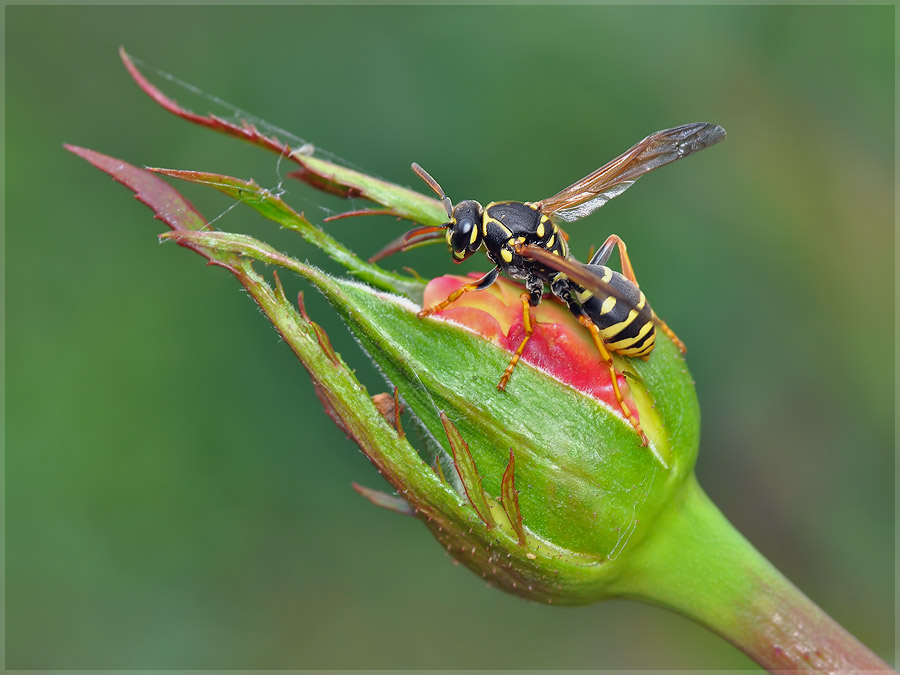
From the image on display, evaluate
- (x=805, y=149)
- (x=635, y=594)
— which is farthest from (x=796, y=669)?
(x=805, y=149)

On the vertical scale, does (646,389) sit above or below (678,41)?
below

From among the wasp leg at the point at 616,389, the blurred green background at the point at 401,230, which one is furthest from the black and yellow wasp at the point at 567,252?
the blurred green background at the point at 401,230

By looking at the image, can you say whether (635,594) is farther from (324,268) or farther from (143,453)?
(143,453)

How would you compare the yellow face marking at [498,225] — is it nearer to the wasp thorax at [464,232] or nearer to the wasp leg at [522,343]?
the wasp thorax at [464,232]

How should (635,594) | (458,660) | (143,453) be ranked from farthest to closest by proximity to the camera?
(458,660)
(143,453)
(635,594)

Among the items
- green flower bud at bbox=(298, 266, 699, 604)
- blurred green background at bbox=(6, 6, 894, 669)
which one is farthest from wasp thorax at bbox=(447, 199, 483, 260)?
blurred green background at bbox=(6, 6, 894, 669)

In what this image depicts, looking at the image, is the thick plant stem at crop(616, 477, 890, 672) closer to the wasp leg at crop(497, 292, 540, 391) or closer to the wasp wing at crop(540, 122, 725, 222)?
the wasp leg at crop(497, 292, 540, 391)
